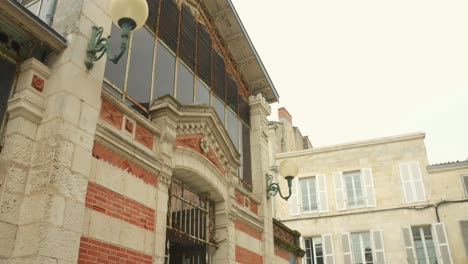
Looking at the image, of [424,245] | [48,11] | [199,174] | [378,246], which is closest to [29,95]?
[48,11]

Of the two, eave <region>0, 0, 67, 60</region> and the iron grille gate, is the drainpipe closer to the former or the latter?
eave <region>0, 0, 67, 60</region>

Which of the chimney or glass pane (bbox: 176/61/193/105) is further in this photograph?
the chimney

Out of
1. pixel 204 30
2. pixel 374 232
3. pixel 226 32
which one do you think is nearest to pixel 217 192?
pixel 204 30

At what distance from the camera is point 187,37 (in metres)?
8.35

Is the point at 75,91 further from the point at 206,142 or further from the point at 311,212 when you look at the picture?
the point at 311,212

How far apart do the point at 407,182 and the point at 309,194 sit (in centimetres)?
440

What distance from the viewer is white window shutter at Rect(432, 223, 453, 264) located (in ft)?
54.7

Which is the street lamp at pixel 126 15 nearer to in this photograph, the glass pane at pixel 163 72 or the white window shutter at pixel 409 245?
the glass pane at pixel 163 72

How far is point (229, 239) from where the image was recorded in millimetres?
7672

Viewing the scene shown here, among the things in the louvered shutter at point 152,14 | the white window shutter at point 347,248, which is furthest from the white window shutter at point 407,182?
the louvered shutter at point 152,14

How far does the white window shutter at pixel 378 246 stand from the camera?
17.6m

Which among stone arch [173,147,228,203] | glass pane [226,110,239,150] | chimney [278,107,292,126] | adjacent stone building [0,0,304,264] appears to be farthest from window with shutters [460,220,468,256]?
stone arch [173,147,228,203]

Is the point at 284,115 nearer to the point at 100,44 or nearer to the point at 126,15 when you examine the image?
the point at 100,44

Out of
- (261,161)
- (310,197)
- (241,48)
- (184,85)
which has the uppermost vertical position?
(241,48)
